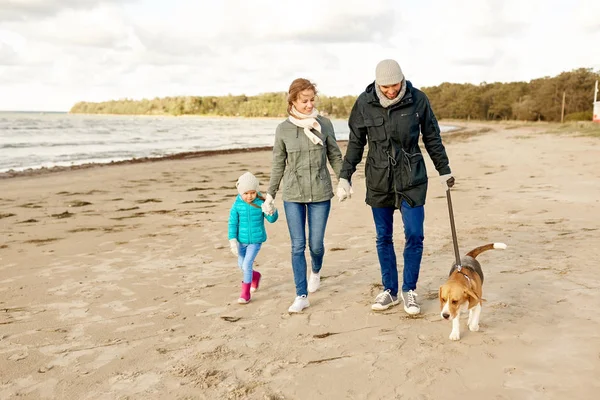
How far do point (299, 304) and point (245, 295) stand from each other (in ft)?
2.00

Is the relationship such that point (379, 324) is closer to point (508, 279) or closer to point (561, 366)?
point (561, 366)

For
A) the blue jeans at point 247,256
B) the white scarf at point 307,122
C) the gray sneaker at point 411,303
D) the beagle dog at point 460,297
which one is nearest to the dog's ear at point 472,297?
the beagle dog at point 460,297

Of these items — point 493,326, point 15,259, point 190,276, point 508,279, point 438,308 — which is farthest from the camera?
point 15,259

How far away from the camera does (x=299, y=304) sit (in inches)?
176

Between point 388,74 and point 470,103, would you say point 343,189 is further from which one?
point 470,103

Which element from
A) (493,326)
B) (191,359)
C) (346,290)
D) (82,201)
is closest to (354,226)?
(346,290)

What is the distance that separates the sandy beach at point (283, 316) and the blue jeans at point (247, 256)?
28cm

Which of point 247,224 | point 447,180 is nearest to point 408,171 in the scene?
point 447,180

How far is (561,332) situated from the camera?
369cm

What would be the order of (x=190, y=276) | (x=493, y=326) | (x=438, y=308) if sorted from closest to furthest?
(x=493, y=326) → (x=438, y=308) → (x=190, y=276)

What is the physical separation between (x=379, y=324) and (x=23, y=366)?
280 centimetres

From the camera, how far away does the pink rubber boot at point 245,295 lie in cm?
475

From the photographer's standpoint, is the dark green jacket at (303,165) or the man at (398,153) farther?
the dark green jacket at (303,165)

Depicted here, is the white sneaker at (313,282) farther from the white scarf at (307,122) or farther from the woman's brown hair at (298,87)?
the woman's brown hair at (298,87)
